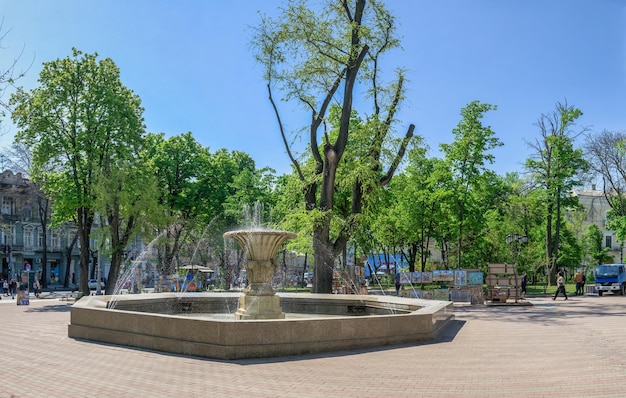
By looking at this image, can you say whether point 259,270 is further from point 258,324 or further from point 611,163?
point 611,163

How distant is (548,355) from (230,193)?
127ft

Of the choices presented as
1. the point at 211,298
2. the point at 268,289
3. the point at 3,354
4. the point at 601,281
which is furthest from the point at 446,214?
the point at 3,354

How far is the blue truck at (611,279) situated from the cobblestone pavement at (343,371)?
26.7 m

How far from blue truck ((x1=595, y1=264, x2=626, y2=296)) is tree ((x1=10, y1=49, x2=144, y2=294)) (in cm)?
3091

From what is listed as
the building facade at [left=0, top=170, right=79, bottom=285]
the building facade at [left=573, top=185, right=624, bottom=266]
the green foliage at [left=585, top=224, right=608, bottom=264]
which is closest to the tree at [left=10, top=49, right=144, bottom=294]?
the building facade at [left=0, top=170, right=79, bottom=285]

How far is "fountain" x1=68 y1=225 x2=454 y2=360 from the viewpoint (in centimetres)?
1024

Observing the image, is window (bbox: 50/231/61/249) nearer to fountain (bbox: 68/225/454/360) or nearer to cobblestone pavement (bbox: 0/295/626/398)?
fountain (bbox: 68/225/454/360)

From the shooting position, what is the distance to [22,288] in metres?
32.2

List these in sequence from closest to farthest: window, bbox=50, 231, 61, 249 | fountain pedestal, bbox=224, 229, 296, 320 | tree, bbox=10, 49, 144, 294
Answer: fountain pedestal, bbox=224, 229, 296, 320 < tree, bbox=10, 49, 144, 294 < window, bbox=50, 231, 61, 249

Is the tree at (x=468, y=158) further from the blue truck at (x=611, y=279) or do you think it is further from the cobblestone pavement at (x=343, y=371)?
the cobblestone pavement at (x=343, y=371)

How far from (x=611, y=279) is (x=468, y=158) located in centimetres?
1237

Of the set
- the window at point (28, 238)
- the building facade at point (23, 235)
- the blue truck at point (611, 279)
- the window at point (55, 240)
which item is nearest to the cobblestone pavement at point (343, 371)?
the blue truck at point (611, 279)

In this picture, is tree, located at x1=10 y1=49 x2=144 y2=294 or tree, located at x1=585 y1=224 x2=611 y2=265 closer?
tree, located at x1=10 y1=49 x2=144 y2=294

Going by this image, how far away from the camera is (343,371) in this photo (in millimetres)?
9094
